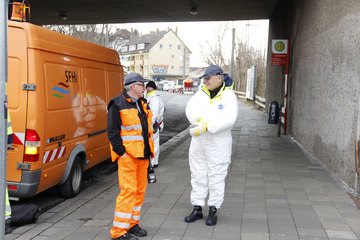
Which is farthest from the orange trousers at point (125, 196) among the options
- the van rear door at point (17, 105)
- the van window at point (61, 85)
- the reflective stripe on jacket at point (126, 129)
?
the van window at point (61, 85)

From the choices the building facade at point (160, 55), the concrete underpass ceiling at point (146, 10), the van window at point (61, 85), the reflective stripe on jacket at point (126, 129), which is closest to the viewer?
the reflective stripe on jacket at point (126, 129)

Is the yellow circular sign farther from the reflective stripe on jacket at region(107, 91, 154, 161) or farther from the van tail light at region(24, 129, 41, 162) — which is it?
the van tail light at region(24, 129, 41, 162)

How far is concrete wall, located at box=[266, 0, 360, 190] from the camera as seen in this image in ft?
19.8

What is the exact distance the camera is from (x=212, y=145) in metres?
4.43

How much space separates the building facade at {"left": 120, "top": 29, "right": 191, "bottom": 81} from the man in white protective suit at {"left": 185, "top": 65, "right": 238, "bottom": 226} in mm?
81959

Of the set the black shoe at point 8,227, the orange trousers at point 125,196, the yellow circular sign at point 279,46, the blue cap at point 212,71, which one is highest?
the yellow circular sign at point 279,46

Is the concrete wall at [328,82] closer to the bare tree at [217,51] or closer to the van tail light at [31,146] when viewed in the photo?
the van tail light at [31,146]

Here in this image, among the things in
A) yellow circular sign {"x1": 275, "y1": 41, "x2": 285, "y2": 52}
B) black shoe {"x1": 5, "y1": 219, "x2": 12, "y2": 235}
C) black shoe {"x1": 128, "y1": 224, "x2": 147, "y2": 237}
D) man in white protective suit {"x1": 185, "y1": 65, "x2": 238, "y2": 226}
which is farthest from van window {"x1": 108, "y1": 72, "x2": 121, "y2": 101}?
yellow circular sign {"x1": 275, "y1": 41, "x2": 285, "y2": 52}

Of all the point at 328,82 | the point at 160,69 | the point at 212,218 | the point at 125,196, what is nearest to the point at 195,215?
the point at 212,218

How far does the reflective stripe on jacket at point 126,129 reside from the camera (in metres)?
3.97

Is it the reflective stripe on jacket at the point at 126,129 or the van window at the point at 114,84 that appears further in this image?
the van window at the point at 114,84

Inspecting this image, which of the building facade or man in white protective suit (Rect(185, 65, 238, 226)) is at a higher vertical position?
the building facade

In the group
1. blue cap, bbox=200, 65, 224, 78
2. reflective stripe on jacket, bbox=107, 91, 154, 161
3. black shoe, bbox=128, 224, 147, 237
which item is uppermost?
blue cap, bbox=200, 65, 224, 78

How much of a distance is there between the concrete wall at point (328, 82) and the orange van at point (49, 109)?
435 centimetres
